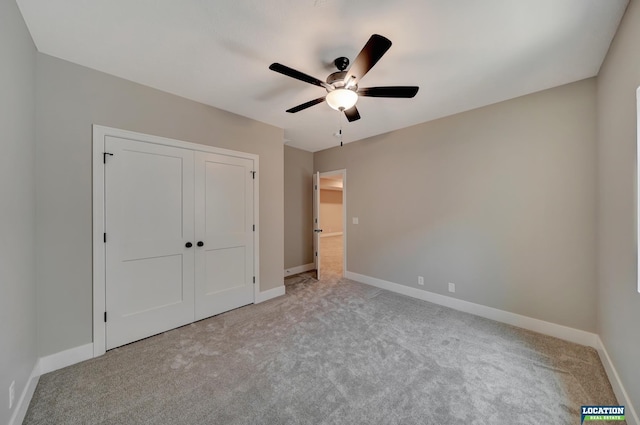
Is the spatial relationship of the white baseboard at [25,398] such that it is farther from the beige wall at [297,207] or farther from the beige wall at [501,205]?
the beige wall at [501,205]

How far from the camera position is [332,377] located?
1812 mm

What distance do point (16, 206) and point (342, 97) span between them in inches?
94.7

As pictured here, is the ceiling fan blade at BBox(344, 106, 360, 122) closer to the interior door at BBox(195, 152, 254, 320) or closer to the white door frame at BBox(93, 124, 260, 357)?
the interior door at BBox(195, 152, 254, 320)

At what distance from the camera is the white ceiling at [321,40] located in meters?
1.46

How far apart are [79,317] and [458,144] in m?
4.55

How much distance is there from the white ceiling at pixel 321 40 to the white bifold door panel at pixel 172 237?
83cm

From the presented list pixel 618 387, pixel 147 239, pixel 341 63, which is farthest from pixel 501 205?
pixel 147 239

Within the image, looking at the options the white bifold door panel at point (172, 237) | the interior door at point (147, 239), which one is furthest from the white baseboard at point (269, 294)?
the interior door at point (147, 239)

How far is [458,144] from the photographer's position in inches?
119

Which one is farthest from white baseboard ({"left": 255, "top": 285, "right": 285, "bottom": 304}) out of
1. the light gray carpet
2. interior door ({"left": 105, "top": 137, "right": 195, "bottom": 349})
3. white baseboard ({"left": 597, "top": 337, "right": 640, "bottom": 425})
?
white baseboard ({"left": 597, "top": 337, "right": 640, "bottom": 425})

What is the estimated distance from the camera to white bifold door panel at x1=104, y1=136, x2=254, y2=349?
2.22 m

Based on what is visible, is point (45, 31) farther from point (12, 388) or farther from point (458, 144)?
point (458, 144)

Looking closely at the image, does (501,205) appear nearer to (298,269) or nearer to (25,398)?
(298,269)

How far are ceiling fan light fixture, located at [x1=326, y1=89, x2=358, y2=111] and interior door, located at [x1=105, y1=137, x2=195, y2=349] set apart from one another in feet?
6.00
